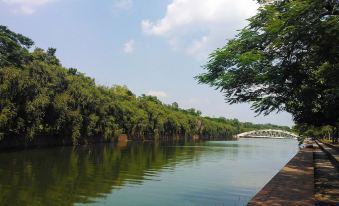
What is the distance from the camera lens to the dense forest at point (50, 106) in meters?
47.6

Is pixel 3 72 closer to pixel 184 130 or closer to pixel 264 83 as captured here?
pixel 264 83

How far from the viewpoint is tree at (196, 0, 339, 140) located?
12102mm

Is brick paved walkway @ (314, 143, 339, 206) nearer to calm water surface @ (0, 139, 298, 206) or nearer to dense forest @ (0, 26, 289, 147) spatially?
calm water surface @ (0, 139, 298, 206)

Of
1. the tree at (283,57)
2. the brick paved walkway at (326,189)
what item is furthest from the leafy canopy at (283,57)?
the brick paved walkway at (326,189)

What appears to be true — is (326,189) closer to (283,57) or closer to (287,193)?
(287,193)

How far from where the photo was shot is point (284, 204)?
42.1ft

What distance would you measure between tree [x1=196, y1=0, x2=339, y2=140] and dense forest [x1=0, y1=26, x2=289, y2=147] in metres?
32.5

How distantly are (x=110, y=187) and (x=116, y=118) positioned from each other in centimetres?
6785

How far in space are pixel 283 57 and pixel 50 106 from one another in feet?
151

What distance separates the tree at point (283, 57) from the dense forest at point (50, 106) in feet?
107

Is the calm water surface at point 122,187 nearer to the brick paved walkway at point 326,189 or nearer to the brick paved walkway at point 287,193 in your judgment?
the brick paved walkway at point 287,193

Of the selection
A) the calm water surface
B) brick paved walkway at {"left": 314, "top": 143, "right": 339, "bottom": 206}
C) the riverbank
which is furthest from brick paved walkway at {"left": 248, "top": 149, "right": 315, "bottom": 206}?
the calm water surface

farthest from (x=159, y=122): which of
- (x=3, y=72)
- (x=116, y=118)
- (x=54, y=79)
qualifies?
(x=3, y=72)

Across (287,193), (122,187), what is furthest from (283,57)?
(122,187)
